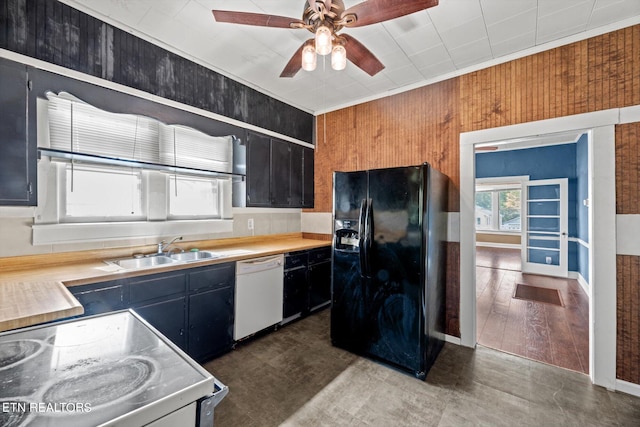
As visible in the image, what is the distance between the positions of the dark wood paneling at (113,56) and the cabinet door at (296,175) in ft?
2.26

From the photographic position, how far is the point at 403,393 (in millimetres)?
2146

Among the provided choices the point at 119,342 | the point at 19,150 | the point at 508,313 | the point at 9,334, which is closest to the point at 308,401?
the point at 119,342

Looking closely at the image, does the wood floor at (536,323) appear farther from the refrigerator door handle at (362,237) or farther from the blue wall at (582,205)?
the refrigerator door handle at (362,237)

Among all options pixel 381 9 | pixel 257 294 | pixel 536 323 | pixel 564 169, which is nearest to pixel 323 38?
pixel 381 9

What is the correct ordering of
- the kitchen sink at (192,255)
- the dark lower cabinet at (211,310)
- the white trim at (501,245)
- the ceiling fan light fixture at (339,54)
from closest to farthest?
the ceiling fan light fixture at (339,54)
the dark lower cabinet at (211,310)
the kitchen sink at (192,255)
the white trim at (501,245)

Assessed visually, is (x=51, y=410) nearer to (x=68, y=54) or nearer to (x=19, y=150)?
(x=19, y=150)

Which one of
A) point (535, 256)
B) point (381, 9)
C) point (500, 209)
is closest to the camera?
point (381, 9)

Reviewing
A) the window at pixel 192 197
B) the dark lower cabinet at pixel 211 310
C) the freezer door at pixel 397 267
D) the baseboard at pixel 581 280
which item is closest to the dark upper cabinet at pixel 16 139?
the window at pixel 192 197

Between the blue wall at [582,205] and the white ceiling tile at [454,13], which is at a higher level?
the white ceiling tile at [454,13]

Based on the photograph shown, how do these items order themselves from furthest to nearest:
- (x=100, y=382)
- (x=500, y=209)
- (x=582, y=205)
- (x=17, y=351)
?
(x=500, y=209) < (x=582, y=205) < (x=17, y=351) < (x=100, y=382)

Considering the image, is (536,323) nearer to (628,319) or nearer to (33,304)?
(628,319)

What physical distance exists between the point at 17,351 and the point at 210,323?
1.72m

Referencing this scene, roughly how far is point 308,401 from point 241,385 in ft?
1.82

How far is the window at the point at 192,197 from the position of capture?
3.01 meters
